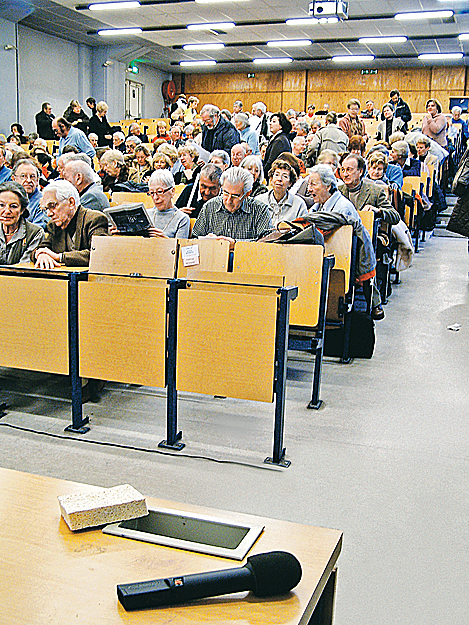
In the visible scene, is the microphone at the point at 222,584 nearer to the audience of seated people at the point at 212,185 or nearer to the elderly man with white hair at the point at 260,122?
the audience of seated people at the point at 212,185

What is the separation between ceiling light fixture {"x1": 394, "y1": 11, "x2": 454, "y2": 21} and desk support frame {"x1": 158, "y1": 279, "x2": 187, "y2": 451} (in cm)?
1138

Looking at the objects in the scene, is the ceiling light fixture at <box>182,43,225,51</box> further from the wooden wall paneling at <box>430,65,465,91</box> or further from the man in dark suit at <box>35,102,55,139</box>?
the wooden wall paneling at <box>430,65,465,91</box>

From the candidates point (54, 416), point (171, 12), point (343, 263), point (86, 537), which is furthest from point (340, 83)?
point (86, 537)

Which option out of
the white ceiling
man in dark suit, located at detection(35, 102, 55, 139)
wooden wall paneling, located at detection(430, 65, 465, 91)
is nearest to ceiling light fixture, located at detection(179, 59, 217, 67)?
the white ceiling

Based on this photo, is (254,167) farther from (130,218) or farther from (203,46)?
(203,46)

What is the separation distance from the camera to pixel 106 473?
2.59 m

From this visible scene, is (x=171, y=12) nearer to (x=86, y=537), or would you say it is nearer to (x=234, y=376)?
(x=234, y=376)

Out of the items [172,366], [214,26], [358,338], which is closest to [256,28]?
[214,26]

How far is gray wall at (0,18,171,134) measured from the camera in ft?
43.6

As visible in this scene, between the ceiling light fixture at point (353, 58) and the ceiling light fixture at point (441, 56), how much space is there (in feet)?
4.23

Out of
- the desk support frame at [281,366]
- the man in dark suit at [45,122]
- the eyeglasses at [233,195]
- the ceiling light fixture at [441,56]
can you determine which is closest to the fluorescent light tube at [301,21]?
the ceiling light fixture at [441,56]

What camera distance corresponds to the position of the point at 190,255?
357cm

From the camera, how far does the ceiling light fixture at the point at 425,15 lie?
39.3ft

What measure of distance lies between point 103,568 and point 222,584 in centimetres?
19
